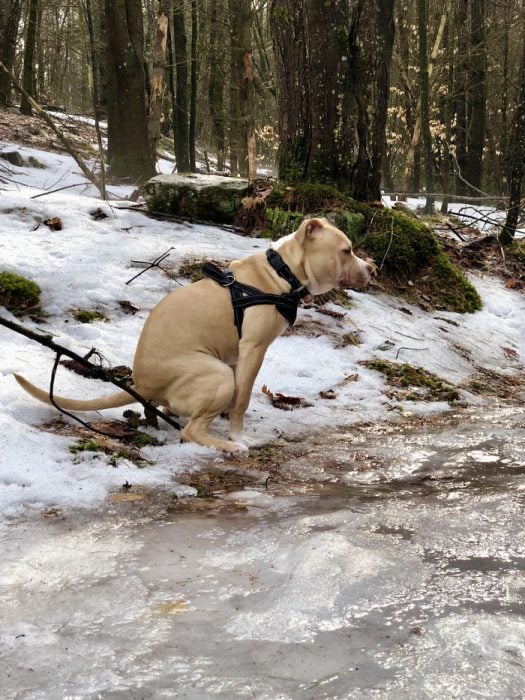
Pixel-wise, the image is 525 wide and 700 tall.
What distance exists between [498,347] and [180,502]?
18.3ft

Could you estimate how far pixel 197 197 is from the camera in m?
8.58

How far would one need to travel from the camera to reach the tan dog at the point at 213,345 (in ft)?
14.3

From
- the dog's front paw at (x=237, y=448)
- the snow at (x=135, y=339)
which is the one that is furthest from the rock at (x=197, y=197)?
the dog's front paw at (x=237, y=448)

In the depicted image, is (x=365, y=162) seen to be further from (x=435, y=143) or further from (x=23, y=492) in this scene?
(x=435, y=143)

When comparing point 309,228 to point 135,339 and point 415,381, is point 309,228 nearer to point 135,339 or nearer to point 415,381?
point 135,339

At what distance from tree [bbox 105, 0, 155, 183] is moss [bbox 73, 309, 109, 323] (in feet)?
29.5

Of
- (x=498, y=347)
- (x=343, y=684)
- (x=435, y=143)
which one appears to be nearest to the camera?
(x=343, y=684)

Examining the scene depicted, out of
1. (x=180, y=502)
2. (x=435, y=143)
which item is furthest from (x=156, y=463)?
(x=435, y=143)

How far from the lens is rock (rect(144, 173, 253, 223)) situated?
8.55 meters

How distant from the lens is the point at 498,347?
25.0 feet

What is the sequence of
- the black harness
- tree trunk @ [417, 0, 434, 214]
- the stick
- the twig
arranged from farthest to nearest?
tree trunk @ [417, 0, 434, 214]
the twig
the black harness
the stick

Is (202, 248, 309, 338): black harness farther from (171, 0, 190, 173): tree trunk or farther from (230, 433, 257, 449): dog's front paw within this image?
(171, 0, 190, 173): tree trunk

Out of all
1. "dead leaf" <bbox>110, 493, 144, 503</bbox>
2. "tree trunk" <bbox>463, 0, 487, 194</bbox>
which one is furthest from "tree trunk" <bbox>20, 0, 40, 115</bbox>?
"dead leaf" <bbox>110, 493, 144, 503</bbox>

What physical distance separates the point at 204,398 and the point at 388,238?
4.80 meters
